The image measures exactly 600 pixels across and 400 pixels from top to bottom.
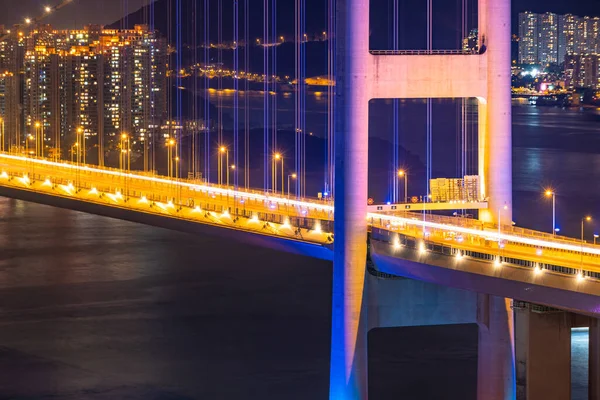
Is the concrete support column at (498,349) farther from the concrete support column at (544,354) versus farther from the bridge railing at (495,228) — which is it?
the bridge railing at (495,228)

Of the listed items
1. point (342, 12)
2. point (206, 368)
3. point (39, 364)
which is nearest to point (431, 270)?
point (342, 12)

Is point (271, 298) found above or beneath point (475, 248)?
beneath

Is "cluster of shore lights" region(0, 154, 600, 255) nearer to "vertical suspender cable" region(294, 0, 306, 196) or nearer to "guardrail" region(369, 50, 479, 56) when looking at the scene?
"vertical suspender cable" region(294, 0, 306, 196)

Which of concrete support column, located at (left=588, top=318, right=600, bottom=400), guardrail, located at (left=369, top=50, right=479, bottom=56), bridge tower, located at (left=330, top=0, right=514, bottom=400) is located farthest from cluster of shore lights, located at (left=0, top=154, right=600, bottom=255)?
guardrail, located at (left=369, top=50, right=479, bottom=56)

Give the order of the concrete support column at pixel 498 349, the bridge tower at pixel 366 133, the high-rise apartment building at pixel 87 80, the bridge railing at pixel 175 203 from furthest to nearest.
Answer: the high-rise apartment building at pixel 87 80
the bridge railing at pixel 175 203
the bridge tower at pixel 366 133
the concrete support column at pixel 498 349

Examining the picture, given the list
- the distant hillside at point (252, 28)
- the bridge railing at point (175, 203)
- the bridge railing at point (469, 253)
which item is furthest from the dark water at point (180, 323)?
the distant hillside at point (252, 28)

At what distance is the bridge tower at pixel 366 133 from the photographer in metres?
12.2

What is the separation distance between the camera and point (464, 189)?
12.8m

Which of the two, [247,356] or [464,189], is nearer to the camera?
[464,189]

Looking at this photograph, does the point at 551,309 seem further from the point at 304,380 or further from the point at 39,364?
the point at 39,364

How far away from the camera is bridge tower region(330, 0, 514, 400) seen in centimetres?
1220

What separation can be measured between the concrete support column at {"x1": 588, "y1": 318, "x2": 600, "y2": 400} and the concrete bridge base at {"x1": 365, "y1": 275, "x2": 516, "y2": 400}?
25.9 inches

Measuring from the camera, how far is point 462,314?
1246cm

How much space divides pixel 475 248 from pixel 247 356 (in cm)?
658
